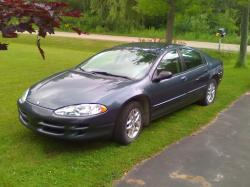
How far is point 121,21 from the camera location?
99.6 ft

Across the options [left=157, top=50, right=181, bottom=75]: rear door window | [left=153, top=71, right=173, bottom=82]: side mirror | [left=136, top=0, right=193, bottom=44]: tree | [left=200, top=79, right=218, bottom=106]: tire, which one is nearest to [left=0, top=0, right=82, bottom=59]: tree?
[left=153, top=71, right=173, bottom=82]: side mirror

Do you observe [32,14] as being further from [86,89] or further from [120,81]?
[120,81]

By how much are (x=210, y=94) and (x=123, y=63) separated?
264cm

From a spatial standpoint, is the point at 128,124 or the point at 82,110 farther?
the point at 128,124

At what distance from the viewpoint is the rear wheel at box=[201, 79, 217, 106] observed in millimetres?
8494

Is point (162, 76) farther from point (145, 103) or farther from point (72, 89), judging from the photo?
point (72, 89)

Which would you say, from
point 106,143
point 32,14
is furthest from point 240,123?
point 32,14

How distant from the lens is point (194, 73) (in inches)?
305

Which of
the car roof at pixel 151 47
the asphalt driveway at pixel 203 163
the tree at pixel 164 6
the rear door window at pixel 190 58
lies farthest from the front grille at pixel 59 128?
the tree at pixel 164 6

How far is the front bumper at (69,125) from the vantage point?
17.4ft

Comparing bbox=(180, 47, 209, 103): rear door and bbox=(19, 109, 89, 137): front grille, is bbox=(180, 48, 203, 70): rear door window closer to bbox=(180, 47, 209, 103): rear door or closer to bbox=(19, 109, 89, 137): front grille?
bbox=(180, 47, 209, 103): rear door

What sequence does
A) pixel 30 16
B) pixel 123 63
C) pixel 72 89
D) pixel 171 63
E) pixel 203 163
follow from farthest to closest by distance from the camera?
1. pixel 171 63
2. pixel 123 63
3. pixel 72 89
4. pixel 203 163
5. pixel 30 16

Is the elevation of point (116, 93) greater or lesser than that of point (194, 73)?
greater

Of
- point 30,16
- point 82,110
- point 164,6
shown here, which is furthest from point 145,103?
point 164,6
